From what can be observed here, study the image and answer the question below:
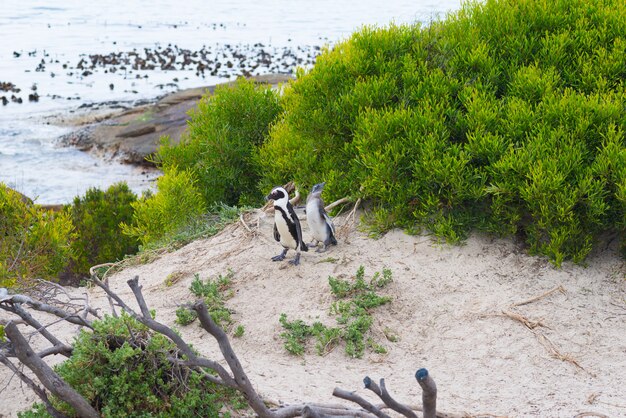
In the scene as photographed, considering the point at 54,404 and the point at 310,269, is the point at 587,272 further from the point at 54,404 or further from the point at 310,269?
the point at 54,404

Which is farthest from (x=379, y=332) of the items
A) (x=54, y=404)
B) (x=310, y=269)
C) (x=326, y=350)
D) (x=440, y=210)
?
(x=54, y=404)

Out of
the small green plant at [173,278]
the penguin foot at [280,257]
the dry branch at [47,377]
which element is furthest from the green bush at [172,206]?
the dry branch at [47,377]

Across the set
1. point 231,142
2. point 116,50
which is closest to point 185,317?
point 231,142

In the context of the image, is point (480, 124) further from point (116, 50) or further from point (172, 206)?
point (116, 50)

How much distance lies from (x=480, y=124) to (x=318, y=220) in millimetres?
1816

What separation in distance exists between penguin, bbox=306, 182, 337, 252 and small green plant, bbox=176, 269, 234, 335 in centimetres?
90

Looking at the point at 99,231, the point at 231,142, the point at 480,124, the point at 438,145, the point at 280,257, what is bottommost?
the point at 99,231

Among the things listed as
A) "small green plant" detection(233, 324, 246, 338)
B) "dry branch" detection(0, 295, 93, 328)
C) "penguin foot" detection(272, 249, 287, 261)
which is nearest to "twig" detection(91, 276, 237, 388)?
"dry branch" detection(0, 295, 93, 328)

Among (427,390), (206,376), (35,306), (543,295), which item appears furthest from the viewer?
(543,295)

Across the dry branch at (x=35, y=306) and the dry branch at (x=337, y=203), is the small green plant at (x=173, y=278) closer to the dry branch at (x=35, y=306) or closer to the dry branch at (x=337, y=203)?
the dry branch at (x=337, y=203)

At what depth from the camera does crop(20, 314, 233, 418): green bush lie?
481 cm

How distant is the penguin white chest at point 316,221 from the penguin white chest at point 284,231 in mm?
239

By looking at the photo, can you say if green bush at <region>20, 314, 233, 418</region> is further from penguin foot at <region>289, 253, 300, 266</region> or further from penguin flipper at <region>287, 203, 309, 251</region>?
penguin foot at <region>289, 253, 300, 266</region>

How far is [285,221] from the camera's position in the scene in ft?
23.4
